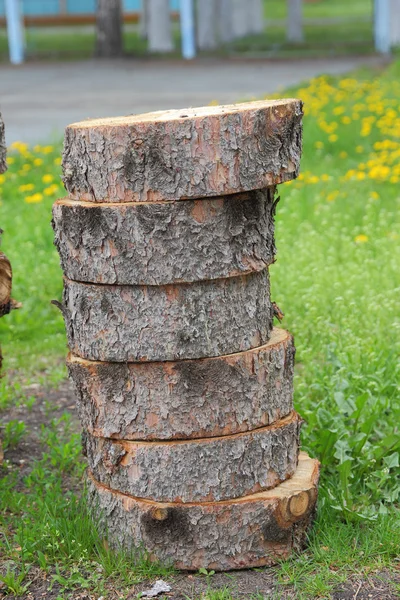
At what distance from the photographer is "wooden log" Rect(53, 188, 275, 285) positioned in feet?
8.52

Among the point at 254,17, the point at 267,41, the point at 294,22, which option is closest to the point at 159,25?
the point at 294,22

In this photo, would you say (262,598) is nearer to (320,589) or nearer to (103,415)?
(320,589)

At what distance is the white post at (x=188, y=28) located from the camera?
19672mm

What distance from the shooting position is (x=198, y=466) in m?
2.72

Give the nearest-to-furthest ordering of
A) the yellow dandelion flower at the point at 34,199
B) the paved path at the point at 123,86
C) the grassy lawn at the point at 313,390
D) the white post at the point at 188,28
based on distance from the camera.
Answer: the grassy lawn at the point at 313,390 < the yellow dandelion flower at the point at 34,199 < the paved path at the point at 123,86 < the white post at the point at 188,28

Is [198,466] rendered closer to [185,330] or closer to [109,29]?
[185,330]

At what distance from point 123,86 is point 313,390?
42.0ft

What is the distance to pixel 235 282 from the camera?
2.71m

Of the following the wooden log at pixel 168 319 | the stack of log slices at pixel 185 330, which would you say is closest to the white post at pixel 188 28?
the stack of log slices at pixel 185 330

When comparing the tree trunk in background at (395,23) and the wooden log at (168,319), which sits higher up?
the tree trunk in background at (395,23)

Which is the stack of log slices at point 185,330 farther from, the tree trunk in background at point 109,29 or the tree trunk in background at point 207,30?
the tree trunk in background at point 207,30

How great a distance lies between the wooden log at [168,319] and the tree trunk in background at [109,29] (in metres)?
19.4

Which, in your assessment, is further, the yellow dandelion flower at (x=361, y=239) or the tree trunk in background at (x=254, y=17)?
the tree trunk in background at (x=254, y=17)

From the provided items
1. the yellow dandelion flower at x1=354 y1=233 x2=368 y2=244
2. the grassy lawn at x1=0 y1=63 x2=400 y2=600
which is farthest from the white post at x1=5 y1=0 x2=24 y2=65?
the yellow dandelion flower at x1=354 y1=233 x2=368 y2=244
